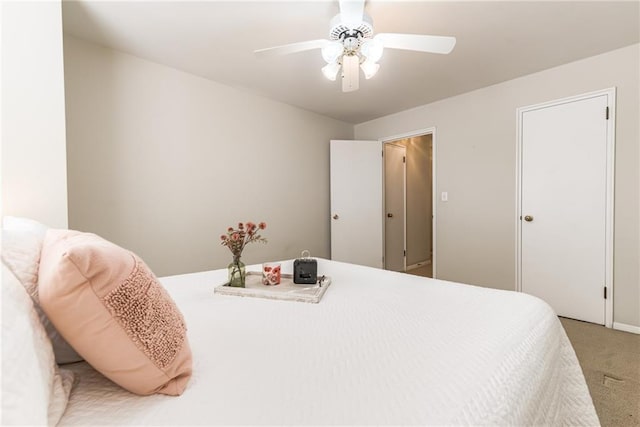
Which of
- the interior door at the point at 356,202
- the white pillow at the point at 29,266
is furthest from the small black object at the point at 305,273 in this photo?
the interior door at the point at 356,202

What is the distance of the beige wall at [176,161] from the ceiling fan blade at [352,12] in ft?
5.79

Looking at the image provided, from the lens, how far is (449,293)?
1276 mm

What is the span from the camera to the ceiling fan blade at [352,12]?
1491mm

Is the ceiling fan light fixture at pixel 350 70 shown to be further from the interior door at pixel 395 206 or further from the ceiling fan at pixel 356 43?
the interior door at pixel 395 206

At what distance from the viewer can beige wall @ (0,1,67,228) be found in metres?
1.38

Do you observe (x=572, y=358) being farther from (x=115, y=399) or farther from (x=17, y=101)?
(x=17, y=101)

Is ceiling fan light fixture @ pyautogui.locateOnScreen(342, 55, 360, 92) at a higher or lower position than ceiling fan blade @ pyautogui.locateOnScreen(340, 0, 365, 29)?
lower

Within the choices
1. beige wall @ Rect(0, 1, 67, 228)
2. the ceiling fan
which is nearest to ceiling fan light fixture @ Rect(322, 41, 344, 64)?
the ceiling fan

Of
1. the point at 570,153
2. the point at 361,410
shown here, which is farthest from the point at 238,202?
the point at 570,153

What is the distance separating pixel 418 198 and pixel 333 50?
3751 mm

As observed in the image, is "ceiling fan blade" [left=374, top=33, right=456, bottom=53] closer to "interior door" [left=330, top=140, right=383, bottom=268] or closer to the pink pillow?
the pink pillow

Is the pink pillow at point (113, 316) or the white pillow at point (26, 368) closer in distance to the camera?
the white pillow at point (26, 368)

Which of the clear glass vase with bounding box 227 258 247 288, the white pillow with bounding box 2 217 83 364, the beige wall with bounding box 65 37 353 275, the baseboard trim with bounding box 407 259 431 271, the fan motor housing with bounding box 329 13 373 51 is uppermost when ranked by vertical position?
the fan motor housing with bounding box 329 13 373 51

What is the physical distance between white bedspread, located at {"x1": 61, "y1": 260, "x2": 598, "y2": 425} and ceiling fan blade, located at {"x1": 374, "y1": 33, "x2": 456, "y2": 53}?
1306 mm
